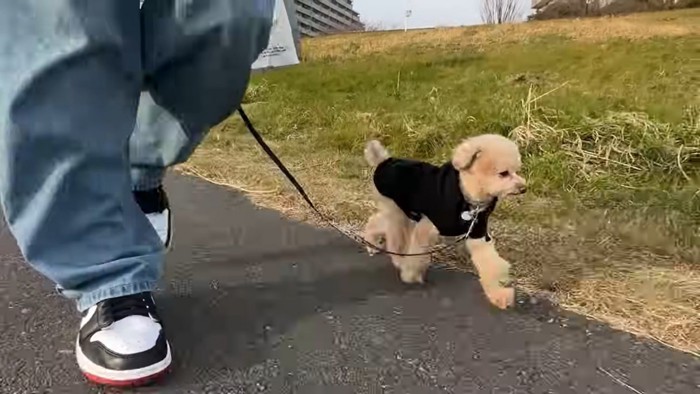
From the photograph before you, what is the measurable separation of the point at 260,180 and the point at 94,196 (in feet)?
4.09

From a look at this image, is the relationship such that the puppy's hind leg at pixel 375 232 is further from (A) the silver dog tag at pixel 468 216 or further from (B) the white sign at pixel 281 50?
(B) the white sign at pixel 281 50

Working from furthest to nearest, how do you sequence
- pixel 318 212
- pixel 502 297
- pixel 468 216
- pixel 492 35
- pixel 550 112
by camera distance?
1. pixel 492 35
2. pixel 550 112
3. pixel 318 212
4. pixel 468 216
5. pixel 502 297

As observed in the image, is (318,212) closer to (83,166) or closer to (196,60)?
(196,60)

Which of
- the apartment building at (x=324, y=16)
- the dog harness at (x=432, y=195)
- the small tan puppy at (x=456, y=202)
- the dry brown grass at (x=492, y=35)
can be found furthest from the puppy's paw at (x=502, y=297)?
the apartment building at (x=324, y=16)

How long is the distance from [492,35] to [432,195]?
5944 mm

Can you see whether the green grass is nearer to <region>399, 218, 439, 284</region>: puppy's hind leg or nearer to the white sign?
the white sign

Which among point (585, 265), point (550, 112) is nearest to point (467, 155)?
point (585, 265)

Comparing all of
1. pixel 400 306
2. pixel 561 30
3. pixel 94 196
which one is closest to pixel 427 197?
pixel 400 306

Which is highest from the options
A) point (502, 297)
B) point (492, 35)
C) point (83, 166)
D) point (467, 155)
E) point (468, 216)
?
point (83, 166)

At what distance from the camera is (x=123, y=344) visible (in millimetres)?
1029

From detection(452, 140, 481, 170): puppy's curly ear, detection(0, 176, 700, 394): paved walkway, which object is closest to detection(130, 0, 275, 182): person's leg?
detection(0, 176, 700, 394): paved walkway

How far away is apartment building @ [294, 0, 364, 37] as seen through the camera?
10.0 m

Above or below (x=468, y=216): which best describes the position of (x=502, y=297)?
below

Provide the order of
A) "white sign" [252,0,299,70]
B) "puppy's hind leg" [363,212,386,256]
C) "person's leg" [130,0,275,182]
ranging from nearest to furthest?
1. "person's leg" [130,0,275,182]
2. "puppy's hind leg" [363,212,386,256]
3. "white sign" [252,0,299,70]
